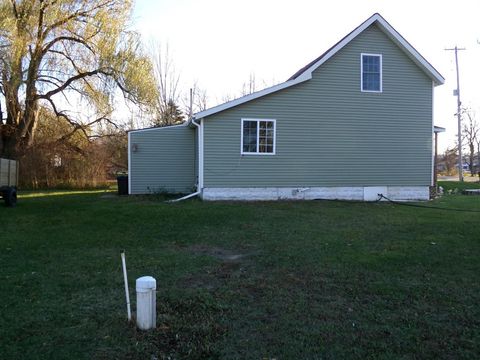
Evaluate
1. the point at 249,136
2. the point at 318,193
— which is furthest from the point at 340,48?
the point at 318,193

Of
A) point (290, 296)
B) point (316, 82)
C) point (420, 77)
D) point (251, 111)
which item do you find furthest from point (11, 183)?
point (420, 77)

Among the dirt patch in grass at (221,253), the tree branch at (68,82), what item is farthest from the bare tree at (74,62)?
the dirt patch in grass at (221,253)

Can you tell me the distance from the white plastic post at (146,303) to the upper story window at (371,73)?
12.8 metres

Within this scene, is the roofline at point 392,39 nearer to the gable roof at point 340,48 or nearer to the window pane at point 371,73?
the gable roof at point 340,48

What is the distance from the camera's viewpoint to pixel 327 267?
227 inches

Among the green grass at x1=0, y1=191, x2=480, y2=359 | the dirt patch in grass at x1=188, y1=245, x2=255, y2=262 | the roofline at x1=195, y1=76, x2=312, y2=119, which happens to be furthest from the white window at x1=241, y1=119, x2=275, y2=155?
the dirt patch in grass at x1=188, y1=245, x2=255, y2=262

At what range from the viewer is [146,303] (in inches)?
144

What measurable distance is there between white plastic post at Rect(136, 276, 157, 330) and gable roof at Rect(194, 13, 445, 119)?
404 inches

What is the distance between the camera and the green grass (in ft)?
11.3

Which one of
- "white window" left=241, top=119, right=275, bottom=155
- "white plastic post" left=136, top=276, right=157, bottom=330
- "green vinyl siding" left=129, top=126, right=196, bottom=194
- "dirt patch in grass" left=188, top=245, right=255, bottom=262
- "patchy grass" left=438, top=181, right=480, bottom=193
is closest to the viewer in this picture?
"white plastic post" left=136, top=276, right=157, bottom=330

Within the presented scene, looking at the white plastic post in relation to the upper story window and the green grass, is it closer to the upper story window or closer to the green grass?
the green grass

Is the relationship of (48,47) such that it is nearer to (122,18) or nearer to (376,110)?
(122,18)

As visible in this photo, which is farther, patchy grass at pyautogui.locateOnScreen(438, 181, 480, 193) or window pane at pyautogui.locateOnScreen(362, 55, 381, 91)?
patchy grass at pyautogui.locateOnScreen(438, 181, 480, 193)

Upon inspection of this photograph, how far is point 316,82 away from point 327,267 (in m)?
9.80
